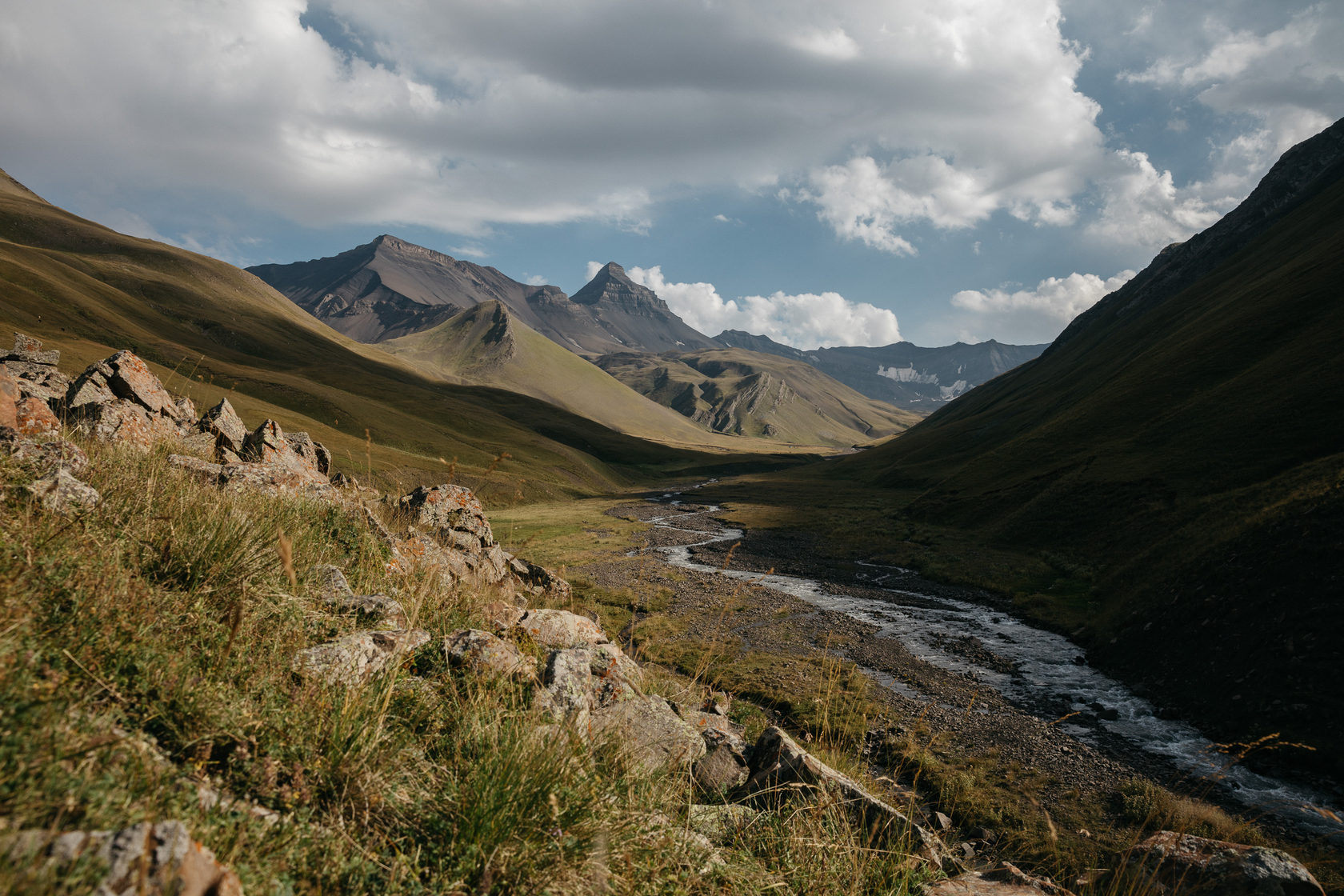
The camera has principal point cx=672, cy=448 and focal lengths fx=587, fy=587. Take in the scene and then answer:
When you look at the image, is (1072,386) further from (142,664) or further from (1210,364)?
(142,664)

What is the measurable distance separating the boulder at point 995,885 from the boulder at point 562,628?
622 centimetres

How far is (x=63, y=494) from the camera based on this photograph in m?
5.79

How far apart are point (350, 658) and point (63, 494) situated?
3.37 metres

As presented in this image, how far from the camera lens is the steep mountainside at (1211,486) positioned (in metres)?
21.3

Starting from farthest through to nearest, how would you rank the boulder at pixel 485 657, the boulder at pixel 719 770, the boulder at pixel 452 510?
the boulder at pixel 452 510 < the boulder at pixel 719 770 < the boulder at pixel 485 657

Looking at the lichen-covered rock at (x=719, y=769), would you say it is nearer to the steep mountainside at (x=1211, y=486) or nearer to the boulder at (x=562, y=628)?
the boulder at (x=562, y=628)

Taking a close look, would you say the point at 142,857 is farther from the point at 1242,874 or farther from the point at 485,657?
the point at 1242,874

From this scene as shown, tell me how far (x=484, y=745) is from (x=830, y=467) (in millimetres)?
164182

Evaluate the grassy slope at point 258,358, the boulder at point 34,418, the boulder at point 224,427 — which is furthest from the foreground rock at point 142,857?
the grassy slope at point 258,358

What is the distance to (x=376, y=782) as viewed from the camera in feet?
13.1

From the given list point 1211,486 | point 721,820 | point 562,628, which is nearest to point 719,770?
point 721,820

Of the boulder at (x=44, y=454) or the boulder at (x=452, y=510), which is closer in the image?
the boulder at (x=44, y=454)

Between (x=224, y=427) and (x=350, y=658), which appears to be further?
(x=224, y=427)

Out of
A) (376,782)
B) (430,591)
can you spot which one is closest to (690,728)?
(430,591)
